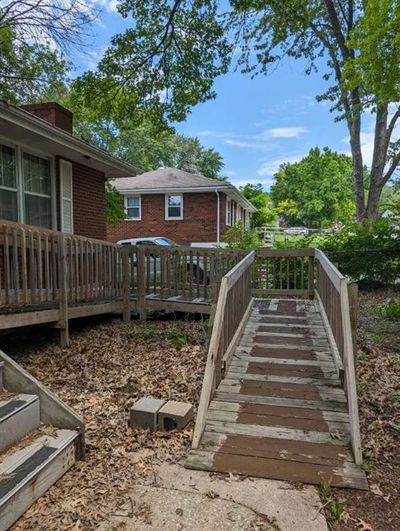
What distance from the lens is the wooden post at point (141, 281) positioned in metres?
7.55

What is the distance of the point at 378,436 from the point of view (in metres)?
3.38

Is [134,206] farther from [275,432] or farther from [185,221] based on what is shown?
[275,432]

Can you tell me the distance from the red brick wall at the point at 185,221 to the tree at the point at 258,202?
1059 centimetres

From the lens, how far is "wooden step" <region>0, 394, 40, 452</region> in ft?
8.61

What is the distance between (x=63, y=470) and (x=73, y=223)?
7.31 metres

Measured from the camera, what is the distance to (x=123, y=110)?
1088 cm

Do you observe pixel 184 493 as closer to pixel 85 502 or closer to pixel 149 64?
pixel 85 502

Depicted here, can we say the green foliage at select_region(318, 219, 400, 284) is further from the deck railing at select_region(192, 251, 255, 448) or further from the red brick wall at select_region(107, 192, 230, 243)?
the red brick wall at select_region(107, 192, 230, 243)

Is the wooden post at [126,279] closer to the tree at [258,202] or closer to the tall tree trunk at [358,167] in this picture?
the tall tree trunk at [358,167]

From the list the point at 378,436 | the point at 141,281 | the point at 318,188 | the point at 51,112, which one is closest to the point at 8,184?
the point at 51,112

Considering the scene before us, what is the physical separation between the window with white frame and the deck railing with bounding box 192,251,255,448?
466cm

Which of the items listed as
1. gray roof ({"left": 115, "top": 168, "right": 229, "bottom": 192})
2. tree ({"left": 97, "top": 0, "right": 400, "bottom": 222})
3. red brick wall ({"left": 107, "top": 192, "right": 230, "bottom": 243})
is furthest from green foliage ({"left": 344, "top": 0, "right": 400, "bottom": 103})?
red brick wall ({"left": 107, "top": 192, "right": 230, "bottom": 243})

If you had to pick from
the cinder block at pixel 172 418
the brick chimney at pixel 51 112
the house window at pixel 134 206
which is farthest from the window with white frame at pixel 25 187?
the house window at pixel 134 206

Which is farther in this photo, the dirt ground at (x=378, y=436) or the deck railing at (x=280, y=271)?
the deck railing at (x=280, y=271)
